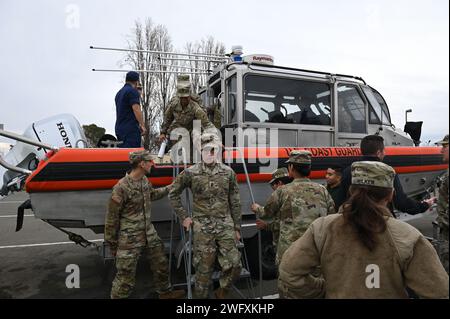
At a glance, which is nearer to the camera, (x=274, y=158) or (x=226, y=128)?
(x=274, y=158)

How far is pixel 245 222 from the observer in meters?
3.56

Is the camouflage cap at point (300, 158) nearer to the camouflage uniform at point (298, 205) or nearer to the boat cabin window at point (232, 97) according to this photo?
the camouflage uniform at point (298, 205)

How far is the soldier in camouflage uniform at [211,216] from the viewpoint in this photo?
2736 millimetres

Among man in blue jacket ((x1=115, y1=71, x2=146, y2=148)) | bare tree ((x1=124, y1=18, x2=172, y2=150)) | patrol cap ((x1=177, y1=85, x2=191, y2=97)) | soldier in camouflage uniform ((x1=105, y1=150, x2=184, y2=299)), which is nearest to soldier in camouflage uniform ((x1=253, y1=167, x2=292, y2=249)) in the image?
soldier in camouflage uniform ((x1=105, y1=150, x2=184, y2=299))

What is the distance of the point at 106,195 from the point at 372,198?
2564 millimetres

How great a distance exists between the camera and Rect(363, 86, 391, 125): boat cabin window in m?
4.62

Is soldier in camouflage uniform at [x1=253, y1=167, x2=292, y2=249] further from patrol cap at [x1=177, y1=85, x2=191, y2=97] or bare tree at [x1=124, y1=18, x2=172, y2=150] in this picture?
bare tree at [x1=124, y1=18, x2=172, y2=150]

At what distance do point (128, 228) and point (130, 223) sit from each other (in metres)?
0.05

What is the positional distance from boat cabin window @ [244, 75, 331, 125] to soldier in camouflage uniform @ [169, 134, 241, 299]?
4.08ft

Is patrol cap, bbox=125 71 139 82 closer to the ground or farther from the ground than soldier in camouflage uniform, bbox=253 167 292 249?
farther from the ground

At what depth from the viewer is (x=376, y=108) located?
4.68 metres
